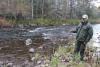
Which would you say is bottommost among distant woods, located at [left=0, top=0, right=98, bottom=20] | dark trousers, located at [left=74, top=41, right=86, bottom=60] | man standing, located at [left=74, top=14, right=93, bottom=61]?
distant woods, located at [left=0, top=0, right=98, bottom=20]

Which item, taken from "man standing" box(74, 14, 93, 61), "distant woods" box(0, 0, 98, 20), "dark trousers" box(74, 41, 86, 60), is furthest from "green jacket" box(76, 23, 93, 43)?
"distant woods" box(0, 0, 98, 20)

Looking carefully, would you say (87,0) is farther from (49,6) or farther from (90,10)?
(49,6)

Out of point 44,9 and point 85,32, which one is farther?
point 44,9

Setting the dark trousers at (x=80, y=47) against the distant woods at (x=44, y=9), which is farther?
the distant woods at (x=44, y=9)

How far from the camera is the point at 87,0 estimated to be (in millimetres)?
65688

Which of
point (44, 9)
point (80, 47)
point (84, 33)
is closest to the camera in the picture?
point (84, 33)

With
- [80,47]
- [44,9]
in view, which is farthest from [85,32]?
[44,9]

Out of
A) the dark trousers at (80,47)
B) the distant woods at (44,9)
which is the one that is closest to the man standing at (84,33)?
the dark trousers at (80,47)

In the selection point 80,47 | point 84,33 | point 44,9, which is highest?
point 84,33

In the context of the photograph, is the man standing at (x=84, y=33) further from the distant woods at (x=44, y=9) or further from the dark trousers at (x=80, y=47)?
the distant woods at (x=44, y=9)

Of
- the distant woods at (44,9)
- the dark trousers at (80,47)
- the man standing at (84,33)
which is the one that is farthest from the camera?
the distant woods at (44,9)

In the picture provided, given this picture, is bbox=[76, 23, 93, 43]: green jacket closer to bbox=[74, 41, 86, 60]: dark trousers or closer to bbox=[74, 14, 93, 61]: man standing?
bbox=[74, 14, 93, 61]: man standing

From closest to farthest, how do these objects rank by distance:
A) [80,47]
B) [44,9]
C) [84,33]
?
[84,33] < [80,47] < [44,9]

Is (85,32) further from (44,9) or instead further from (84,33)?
(44,9)
